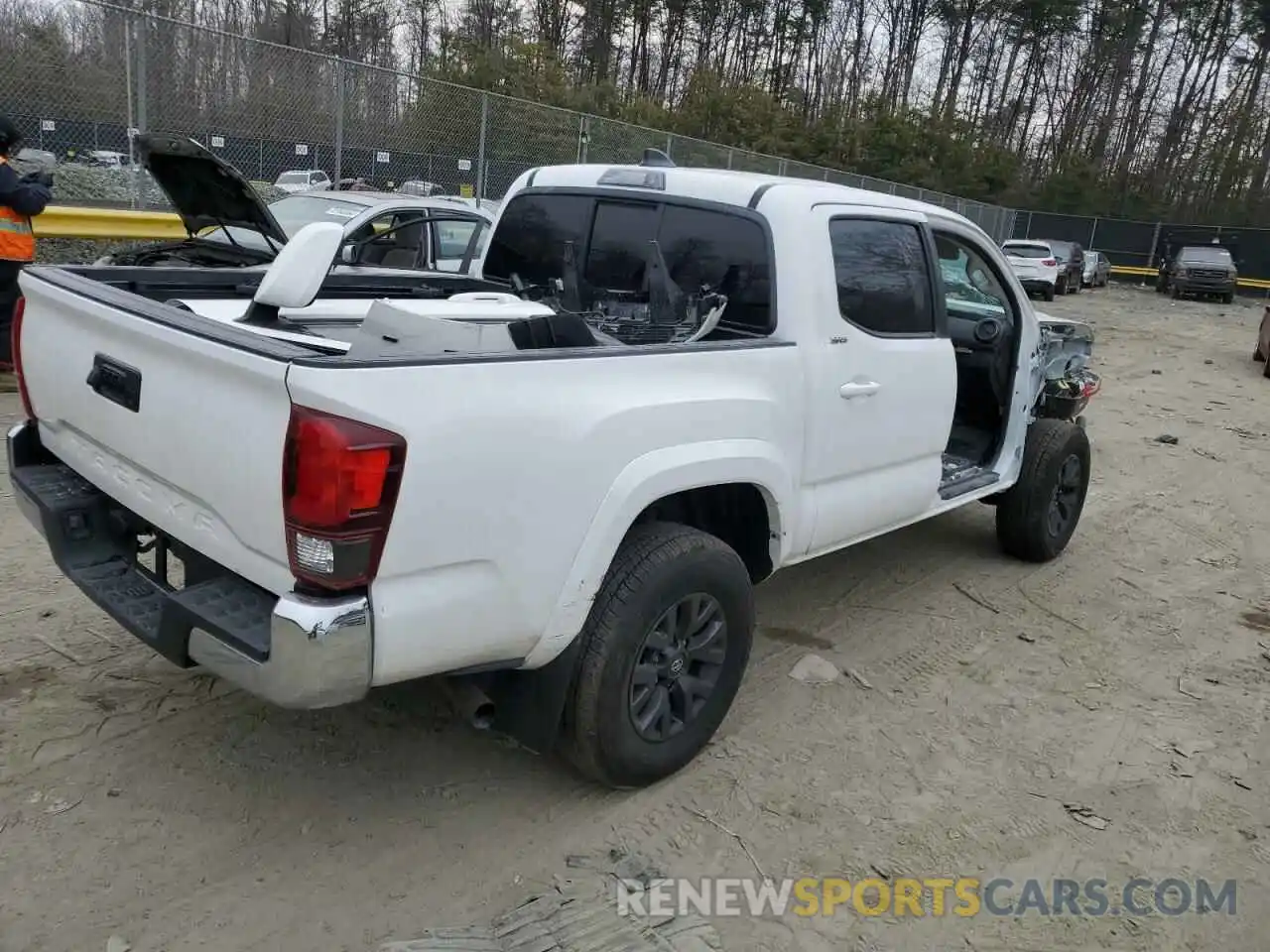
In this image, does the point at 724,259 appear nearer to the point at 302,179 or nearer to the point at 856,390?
the point at 856,390

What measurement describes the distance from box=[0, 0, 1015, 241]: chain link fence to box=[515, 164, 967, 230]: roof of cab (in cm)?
836

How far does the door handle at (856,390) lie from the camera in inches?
148

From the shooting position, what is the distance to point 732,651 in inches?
137

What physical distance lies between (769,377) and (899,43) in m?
53.9

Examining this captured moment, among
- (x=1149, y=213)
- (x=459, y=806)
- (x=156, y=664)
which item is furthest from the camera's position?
(x=1149, y=213)

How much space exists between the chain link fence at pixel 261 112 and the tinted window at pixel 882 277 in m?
9.43

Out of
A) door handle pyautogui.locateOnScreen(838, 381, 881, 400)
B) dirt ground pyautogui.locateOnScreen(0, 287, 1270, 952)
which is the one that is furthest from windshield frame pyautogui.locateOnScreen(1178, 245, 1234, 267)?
door handle pyautogui.locateOnScreen(838, 381, 881, 400)

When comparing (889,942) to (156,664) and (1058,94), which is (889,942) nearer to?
(156,664)

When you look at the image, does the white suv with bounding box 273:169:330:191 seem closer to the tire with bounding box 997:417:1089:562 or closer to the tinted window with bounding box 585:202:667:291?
the tinted window with bounding box 585:202:667:291

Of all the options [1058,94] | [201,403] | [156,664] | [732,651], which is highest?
[1058,94]

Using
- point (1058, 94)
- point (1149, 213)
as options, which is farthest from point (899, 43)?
point (1149, 213)

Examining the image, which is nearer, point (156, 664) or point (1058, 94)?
point (156, 664)

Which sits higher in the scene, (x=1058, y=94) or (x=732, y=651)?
(x=1058, y=94)

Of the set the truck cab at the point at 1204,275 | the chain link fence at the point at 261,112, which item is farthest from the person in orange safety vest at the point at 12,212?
the truck cab at the point at 1204,275
